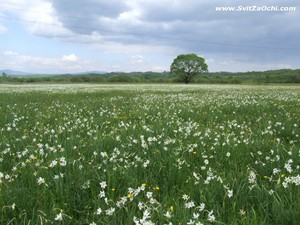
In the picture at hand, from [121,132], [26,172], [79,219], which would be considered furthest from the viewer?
[121,132]

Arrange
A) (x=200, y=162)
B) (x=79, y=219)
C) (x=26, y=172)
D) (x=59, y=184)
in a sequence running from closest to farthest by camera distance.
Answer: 1. (x=79, y=219)
2. (x=59, y=184)
3. (x=26, y=172)
4. (x=200, y=162)

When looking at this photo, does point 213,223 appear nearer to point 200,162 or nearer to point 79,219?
point 79,219

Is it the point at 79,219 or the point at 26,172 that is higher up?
the point at 26,172

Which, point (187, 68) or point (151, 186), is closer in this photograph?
point (151, 186)

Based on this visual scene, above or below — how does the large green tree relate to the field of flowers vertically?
above

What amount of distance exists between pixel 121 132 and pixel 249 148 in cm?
240

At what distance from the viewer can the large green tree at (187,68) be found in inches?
3999

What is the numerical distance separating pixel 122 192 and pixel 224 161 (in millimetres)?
1758

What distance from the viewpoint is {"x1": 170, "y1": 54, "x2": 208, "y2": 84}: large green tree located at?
10156 cm

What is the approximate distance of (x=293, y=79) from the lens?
87.4 m

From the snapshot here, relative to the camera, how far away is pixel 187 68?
102375mm

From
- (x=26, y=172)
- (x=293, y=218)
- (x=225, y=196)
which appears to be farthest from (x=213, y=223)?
(x=26, y=172)

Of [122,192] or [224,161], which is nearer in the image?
[122,192]

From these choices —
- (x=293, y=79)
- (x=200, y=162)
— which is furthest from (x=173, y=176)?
(x=293, y=79)
